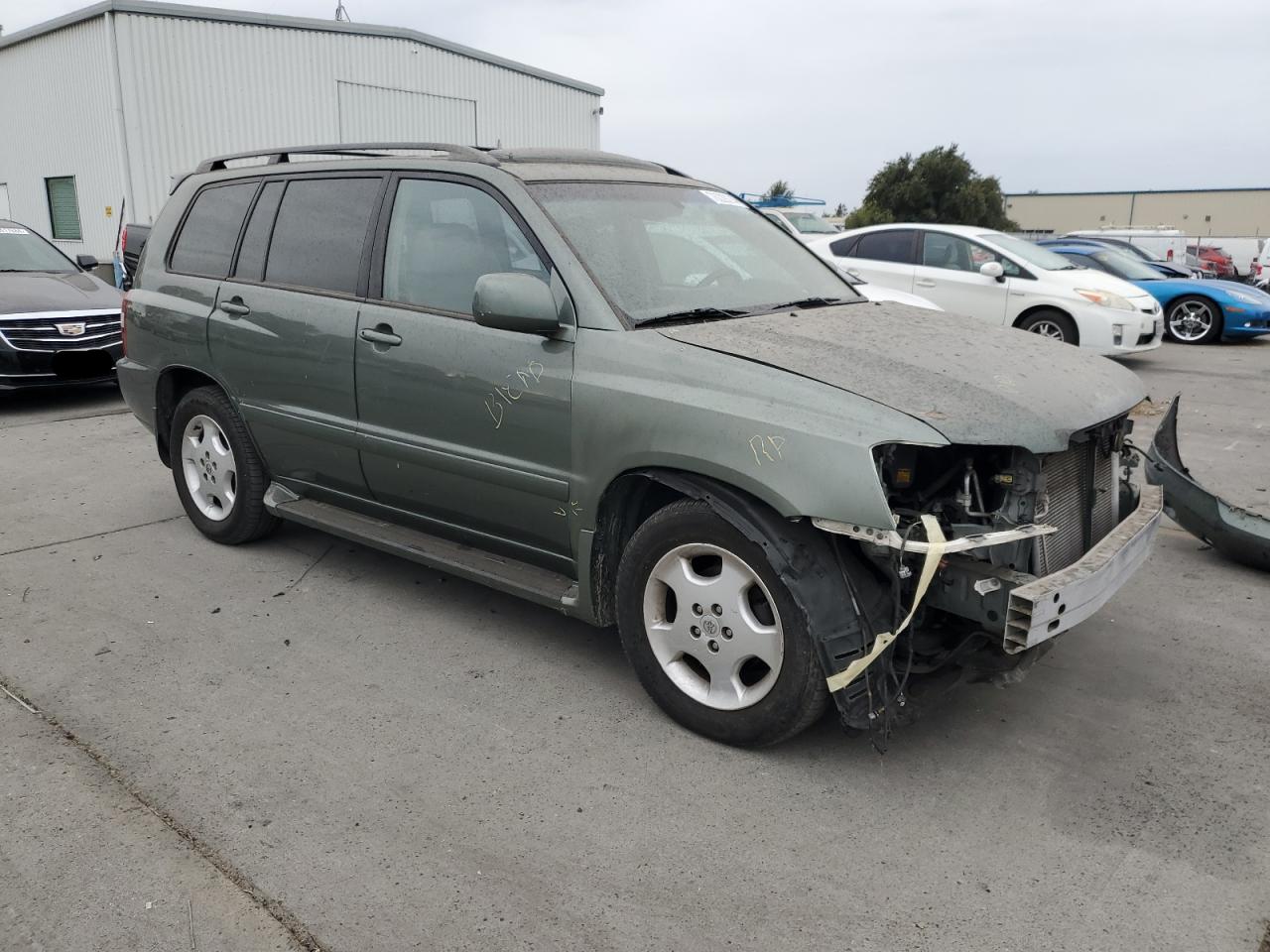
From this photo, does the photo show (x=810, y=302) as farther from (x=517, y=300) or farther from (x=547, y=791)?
(x=547, y=791)

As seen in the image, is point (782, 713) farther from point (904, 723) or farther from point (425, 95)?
point (425, 95)

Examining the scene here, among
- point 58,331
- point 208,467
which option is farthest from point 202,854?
point 58,331

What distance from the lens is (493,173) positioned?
12.6 feet

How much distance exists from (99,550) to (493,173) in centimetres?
296

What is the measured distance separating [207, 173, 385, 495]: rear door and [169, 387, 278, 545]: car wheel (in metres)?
0.17

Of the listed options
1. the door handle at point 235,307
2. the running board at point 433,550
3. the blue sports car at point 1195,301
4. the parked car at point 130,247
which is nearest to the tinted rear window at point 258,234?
the door handle at point 235,307

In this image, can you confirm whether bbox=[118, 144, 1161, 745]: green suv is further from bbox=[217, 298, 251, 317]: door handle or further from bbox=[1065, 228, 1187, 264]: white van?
bbox=[1065, 228, 1187, 264]: white van

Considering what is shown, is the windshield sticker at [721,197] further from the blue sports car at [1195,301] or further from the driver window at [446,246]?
the blue sports car at [1195,301]

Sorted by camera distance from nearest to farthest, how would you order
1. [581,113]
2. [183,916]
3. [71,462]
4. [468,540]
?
[183,916] < [468,540] < [71,462] < [581,113]

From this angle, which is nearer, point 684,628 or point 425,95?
point 684,628

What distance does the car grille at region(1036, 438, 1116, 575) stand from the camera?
3.13 meters

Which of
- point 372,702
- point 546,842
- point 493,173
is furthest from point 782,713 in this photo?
point 493,173

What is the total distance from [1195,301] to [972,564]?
13131 millimetres

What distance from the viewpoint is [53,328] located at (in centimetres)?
844
